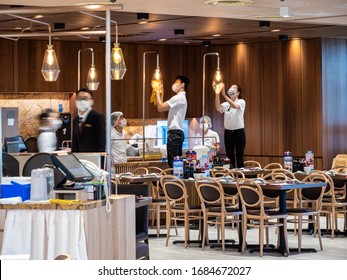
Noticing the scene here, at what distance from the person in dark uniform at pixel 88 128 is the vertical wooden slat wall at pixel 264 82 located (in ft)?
25.4

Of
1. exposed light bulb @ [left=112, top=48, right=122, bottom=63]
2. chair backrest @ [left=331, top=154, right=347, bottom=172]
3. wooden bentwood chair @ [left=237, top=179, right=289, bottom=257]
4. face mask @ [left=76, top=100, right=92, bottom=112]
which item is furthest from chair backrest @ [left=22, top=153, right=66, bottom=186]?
chair backrest @ [left=331, top=154, right=347, bottom=172]

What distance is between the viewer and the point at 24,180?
6953 millimetres

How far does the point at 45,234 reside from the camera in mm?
6484

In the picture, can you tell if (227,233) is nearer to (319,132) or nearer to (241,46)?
(319,132)

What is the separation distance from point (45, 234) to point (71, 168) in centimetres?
52

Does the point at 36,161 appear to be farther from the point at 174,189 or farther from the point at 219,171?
the point at 219,171

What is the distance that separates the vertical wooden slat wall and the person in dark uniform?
304 inches

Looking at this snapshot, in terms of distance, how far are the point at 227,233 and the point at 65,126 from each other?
5559 mm

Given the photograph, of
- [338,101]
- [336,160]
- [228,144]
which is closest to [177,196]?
[228,144]

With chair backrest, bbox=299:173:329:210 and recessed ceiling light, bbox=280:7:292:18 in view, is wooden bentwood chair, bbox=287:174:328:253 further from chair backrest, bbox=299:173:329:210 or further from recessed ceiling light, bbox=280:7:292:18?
recessed ceiling light, bbox=280:7:292:18

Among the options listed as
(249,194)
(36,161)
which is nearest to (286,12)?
(249,194)

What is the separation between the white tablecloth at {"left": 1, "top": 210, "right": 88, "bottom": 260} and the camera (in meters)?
6.40

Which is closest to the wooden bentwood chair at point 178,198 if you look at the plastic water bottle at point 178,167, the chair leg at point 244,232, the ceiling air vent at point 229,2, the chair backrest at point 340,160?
the plastic water bottle at point 178,167

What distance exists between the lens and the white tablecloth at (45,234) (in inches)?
252
